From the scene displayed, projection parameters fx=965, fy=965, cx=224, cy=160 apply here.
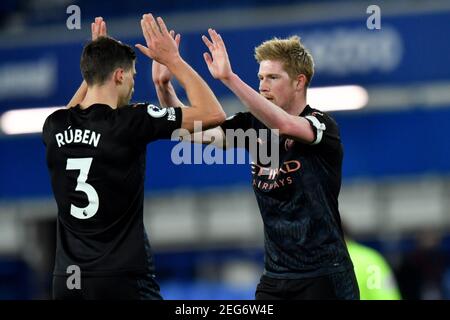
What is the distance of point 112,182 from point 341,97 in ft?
32.3

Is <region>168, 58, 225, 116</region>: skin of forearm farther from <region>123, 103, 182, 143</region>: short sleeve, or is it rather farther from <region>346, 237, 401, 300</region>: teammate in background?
<region>346, 237, 401, 300</region>: teammate in background

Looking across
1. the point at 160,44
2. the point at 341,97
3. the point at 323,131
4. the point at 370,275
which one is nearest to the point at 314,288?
the point at 323,131

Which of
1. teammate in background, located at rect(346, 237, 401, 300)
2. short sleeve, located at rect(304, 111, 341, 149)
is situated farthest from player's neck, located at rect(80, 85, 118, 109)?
teammate in background, located at rect(346, 237, 401, 300)

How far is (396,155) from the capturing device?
14711 millimetres

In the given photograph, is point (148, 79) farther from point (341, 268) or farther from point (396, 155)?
point (341, 268)

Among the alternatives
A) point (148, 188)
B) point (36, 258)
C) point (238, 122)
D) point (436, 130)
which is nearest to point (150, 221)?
point (148, 188)

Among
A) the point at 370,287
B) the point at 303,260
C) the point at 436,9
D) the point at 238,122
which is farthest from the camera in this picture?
the point at 436,9

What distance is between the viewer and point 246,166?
1523 cm

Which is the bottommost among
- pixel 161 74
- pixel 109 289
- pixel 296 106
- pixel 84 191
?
pixel 109 289

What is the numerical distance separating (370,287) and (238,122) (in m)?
2.40

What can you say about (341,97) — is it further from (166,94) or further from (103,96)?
(103,96)

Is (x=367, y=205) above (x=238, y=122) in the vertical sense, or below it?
above

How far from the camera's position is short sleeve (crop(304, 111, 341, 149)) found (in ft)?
18.5

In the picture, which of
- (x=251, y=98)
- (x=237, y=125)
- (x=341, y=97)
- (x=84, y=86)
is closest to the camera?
(x=251, y=98)
